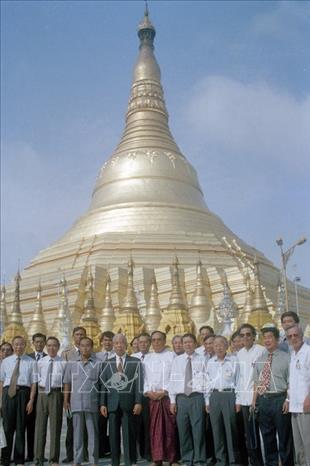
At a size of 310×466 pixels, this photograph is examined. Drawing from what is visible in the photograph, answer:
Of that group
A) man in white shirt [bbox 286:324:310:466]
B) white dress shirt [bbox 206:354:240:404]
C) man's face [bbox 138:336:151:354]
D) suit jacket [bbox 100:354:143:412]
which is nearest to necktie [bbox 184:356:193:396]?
white dress shirt [bbox 206:354:240:404]

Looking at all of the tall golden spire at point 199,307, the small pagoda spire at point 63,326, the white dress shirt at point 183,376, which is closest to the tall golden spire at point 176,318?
the tall golden spire at point 199,307

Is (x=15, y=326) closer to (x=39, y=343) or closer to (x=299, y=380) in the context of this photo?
(x=39, y=343)

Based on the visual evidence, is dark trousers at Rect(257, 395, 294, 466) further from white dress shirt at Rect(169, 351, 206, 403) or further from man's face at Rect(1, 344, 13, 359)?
man's face at Rect(1, 344, 13, 359)

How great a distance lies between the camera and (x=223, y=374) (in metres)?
7.55

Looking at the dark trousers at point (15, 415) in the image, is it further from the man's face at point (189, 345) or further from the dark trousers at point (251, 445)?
the dark trousers at point (251, 445)

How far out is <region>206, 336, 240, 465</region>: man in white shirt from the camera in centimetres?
742

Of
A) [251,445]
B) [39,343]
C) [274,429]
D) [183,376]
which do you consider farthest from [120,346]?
[274,429]

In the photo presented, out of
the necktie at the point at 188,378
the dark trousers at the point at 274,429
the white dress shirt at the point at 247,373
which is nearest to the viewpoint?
the dark trousers at the point at 274,429

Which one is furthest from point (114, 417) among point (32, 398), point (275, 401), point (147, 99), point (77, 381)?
point (147, 99)

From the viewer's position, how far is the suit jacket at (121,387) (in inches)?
300

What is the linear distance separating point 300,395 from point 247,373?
110 centimetres

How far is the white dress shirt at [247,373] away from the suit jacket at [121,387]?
4.38ft

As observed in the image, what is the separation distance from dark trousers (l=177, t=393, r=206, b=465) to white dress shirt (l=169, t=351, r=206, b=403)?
91 millimetres

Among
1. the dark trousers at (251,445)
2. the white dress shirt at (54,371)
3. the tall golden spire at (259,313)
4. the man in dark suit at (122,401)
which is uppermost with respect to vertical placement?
the tall golden spire at (259,313)
